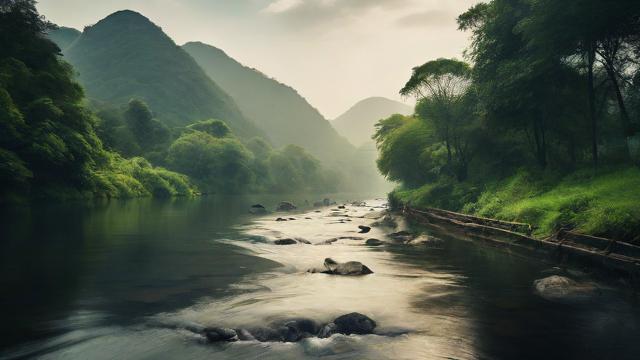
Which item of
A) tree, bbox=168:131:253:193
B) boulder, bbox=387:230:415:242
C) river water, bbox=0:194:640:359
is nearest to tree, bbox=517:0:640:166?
boulder, bbox=387:230:415:242

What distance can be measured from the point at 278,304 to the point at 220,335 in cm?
364

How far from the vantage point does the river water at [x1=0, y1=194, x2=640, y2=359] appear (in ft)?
34.1

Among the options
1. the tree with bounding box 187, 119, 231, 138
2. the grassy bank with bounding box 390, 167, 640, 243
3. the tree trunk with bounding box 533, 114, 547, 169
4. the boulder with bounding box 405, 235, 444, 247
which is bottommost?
the boulder with bounding box 405, 235, 444, 247

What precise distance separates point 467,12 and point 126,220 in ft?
136

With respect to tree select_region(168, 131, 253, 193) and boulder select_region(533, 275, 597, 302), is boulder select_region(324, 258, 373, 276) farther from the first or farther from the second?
tree select_region(168, 131, 253, 193)

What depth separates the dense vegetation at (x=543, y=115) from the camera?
85.9ft

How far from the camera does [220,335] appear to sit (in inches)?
431

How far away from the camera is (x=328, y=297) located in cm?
1542

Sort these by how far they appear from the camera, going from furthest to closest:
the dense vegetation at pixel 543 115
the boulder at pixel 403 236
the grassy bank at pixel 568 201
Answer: the boulder at pixel 403 236 → the dense vegetation at pixel 543 115 → the grassy bank at pixel 568 201

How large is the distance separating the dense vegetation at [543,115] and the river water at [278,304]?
5972 mm

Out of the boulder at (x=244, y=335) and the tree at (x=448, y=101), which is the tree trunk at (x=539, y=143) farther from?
the boulder at (x=244, y=335)

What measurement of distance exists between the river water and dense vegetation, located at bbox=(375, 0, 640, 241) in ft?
19.6

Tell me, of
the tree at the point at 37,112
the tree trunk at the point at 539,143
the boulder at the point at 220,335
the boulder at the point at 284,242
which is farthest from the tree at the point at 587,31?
the tree at the point at 37,112

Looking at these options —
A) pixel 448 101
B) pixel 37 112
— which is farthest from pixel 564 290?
pixel 37 112
